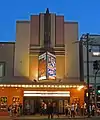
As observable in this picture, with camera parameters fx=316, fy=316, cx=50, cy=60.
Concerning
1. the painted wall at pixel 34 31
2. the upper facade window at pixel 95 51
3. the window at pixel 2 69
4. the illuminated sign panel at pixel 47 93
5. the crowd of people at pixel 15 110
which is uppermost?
the painted wall at pixel 34 31

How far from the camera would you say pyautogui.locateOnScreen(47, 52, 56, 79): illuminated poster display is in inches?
1746

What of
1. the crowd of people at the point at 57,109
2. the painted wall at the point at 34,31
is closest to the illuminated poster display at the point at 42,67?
the painted wall at the point at 34,31

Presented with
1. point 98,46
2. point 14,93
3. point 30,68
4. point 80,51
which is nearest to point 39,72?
point 30,68

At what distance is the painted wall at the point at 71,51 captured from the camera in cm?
4619

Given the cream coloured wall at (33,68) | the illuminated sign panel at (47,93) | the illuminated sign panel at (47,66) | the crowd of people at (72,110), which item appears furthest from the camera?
the illuminated sign panel at (47,93)

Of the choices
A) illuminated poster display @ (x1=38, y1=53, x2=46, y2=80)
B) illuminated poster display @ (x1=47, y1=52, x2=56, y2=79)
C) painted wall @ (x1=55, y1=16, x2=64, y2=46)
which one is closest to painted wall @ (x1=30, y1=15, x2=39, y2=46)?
illuminated poster display @ (x1=38, y1=53, x2=46, y2=80)

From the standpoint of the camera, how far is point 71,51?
154ft

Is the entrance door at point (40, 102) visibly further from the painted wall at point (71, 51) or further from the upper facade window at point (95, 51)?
the upper facade window at point (95, 51)

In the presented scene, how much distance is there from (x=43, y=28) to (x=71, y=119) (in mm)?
15751

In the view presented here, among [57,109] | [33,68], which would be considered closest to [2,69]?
[33,68]

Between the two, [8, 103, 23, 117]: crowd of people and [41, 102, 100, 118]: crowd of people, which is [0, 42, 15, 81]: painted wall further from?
[41, 102, 100, 118]: crowd of people

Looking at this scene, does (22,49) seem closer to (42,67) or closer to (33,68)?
(33,68)

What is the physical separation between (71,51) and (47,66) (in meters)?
4.91

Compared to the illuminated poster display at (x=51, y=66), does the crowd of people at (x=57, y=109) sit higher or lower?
lower
